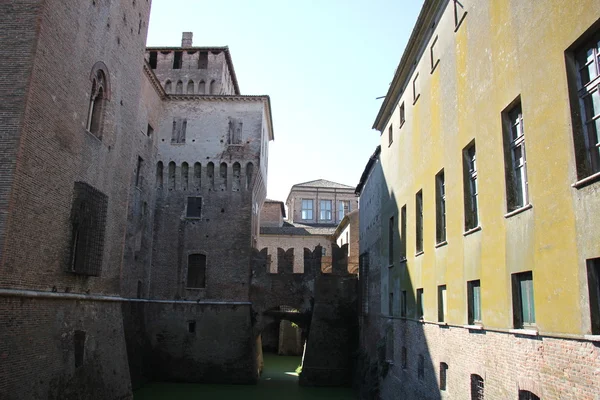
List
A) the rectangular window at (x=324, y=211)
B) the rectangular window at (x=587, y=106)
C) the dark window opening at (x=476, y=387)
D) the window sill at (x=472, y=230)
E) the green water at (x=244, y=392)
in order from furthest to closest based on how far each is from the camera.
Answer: the rectangular window at (x=324, y=211)
the green water at (x=244, y=392)
the window sill at (x=472, y=230)
the dark window opening at (x=476, y=387)
the rectangular window at (x=587, y=106)

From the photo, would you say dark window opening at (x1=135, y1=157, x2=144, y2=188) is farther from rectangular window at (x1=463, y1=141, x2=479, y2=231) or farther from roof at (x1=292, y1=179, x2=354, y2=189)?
roof at (x1=292, y1=179, x2=354, y2=189)

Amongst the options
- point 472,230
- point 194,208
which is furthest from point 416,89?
point 194,208

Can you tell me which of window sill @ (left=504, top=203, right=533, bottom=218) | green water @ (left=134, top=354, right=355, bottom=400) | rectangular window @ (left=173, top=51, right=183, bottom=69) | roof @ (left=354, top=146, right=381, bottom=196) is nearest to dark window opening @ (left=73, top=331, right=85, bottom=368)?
green water @ (left=134, top=354, right=355, bottom=400)

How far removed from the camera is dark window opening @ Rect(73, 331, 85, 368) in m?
13.7

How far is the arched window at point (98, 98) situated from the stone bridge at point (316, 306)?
1241 centimetres

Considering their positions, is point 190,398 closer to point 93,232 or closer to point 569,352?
point 93,232

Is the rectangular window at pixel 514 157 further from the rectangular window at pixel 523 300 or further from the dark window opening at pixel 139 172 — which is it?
the dark window opening at pixel 139 172

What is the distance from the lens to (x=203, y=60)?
29.6 meters

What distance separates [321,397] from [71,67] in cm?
1551

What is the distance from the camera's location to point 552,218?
6676 millimetres

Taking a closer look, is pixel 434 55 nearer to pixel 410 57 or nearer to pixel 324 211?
pixel 410 57

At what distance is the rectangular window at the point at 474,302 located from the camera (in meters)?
9.54

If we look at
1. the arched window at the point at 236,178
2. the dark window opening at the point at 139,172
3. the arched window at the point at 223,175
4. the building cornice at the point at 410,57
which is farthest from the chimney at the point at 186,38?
the building cornice at the point at 410,57

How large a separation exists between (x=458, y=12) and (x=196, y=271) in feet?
61.3
